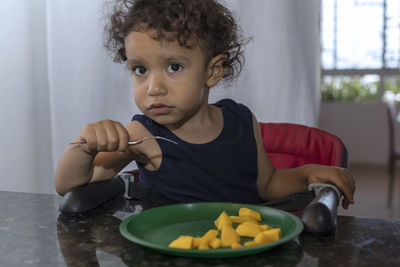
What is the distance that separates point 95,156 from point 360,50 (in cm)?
539

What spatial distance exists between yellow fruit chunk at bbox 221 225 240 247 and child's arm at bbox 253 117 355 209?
0.38 metres

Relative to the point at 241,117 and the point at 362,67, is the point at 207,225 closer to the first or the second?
the point at 241,117

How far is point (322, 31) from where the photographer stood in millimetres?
5797

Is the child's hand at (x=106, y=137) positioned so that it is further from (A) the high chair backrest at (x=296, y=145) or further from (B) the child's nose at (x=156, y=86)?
(A) the high chair backrest at (x=296, y=145)

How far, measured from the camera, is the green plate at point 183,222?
0.58 meters

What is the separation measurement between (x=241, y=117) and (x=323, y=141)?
24 cm

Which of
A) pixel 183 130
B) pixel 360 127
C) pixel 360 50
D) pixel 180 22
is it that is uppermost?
pixel 360 50

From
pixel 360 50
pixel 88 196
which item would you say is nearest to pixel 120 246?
pixel 88 196

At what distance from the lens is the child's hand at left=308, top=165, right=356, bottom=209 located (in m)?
0.84

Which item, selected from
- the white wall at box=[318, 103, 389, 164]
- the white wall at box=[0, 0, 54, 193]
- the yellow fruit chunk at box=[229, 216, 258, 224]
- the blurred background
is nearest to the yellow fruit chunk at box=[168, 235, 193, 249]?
the yellow fruit chunk at box=[229, 216, 258, 224]

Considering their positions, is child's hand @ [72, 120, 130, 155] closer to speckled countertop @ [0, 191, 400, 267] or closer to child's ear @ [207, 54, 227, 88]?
speckled countertop @ [0, 191, 400, 267]

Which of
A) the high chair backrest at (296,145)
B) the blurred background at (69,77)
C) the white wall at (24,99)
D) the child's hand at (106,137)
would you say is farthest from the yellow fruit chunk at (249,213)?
the white wall at (24,99)

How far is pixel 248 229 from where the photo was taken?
58 centimetres

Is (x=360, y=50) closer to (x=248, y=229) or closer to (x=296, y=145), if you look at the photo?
(x=296, y=145)
